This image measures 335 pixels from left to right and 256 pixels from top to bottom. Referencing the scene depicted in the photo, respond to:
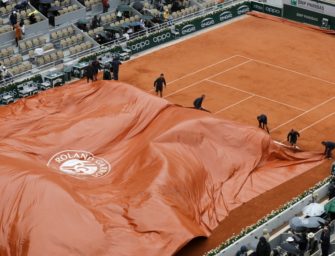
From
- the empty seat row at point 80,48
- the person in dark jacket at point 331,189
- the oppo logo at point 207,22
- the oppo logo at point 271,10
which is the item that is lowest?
the oppo logo at point 271,10

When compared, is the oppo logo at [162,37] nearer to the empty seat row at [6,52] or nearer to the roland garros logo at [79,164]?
the empty seat row at [6,52]

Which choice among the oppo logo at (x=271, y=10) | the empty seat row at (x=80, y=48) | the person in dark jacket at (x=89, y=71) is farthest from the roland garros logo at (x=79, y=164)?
the oppo logo at (x=271, y=10)

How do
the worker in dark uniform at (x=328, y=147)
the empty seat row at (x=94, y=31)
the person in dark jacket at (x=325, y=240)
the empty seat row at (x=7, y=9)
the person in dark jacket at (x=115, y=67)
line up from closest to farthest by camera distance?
the person in dark jacket at (x=325, y=240) → the worker in dark uniform at (x=328, y=147) → the person in dark jacket at (x=115, y=67) → the empty seat row at (x=7, y=9) → the empty seat row at (x=94, y=31)

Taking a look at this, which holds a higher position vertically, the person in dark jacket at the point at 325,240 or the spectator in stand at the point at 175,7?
the person in dark jacket at the point at 325,240

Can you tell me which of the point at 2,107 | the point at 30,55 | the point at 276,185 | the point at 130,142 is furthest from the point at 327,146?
the point at 30,55

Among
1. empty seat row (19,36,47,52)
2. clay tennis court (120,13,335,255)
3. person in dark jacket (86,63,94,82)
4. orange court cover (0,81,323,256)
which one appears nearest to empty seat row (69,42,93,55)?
empty seat row (19,36,47,52)

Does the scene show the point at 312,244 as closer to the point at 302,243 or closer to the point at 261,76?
Result: the point at 302,243

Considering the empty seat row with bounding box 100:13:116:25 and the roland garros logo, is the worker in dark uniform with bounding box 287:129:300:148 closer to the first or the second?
the roland garros logo

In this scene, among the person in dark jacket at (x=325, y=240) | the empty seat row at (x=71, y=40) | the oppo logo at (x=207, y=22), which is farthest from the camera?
the oppo logo at (x=207, y=22)
